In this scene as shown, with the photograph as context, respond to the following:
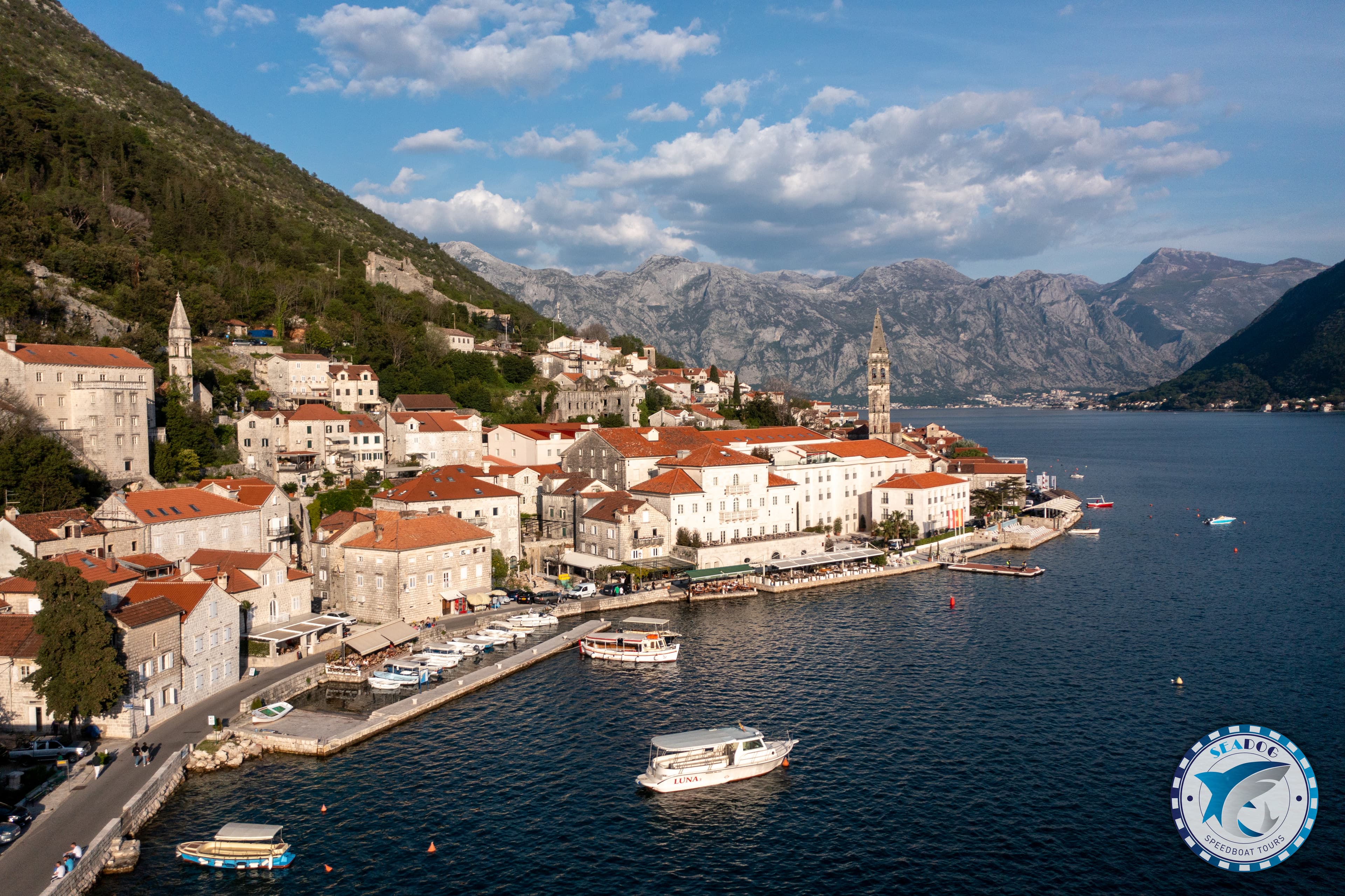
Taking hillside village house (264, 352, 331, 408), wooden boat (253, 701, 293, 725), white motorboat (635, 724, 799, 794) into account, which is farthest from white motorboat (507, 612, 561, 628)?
hillside village house (264, 352, 331, 408)

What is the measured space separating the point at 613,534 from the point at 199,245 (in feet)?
226

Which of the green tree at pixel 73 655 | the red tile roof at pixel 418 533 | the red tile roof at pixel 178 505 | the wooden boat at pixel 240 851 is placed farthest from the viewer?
the red tile roof at pixel 418 533

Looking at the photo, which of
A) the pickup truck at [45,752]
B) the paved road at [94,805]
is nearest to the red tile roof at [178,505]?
the paved road at [94,805]

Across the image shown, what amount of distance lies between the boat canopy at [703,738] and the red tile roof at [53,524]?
2971 centimetres

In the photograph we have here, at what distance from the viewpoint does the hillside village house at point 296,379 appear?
249ft

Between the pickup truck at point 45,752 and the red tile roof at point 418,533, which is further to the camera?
the red tile roof at point 418,533

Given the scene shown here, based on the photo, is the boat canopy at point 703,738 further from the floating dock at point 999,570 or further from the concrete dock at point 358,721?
the floating dock at point 999,570

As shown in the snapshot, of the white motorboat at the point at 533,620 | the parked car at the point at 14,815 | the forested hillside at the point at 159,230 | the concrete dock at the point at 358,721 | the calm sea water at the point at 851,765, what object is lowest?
the calm sea water at the point at 851,765

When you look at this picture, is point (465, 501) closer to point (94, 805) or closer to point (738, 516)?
point (738, 516)

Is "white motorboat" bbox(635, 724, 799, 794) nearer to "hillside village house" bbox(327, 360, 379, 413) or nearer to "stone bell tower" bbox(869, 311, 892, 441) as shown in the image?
"hillside village house" bbox(327, 360, 379, 413)

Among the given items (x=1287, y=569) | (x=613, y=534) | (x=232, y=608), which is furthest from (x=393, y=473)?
(x=1287, y=569)

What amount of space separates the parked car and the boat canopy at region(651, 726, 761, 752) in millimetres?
19905

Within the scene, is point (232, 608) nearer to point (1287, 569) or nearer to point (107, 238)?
point (107, 238)

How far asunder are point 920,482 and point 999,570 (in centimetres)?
1400
